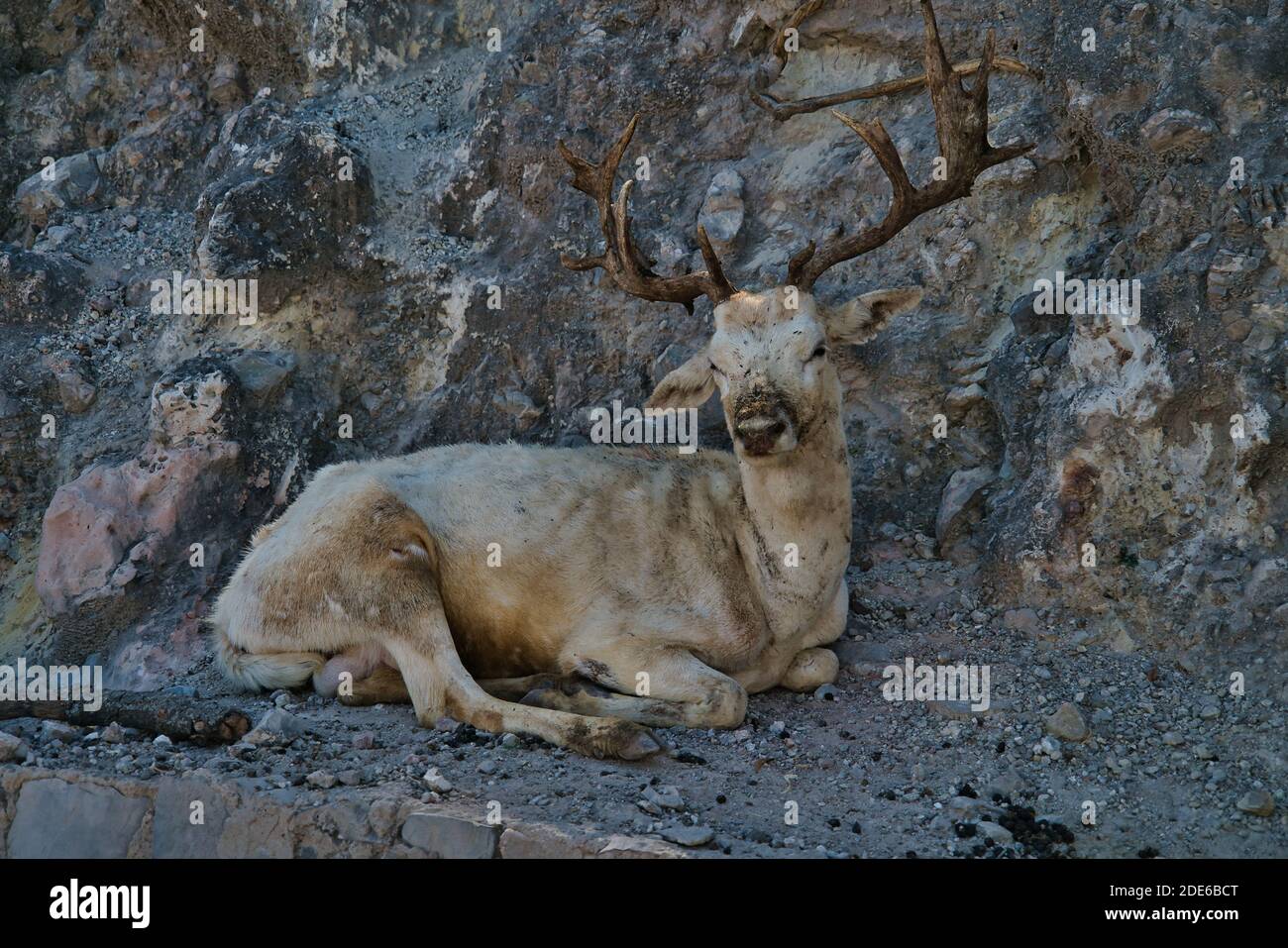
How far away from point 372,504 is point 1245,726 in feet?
14.9

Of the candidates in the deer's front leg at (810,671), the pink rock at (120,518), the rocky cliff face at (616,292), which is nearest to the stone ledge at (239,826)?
the deer's front leg at (810,671)

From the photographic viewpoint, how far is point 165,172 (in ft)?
35.8

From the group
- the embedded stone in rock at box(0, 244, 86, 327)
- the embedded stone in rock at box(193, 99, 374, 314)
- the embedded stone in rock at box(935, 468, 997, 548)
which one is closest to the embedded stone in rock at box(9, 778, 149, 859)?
the embedded stone in rock at box(193, 99, 374, 314)

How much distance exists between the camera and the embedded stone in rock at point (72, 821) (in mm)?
5707

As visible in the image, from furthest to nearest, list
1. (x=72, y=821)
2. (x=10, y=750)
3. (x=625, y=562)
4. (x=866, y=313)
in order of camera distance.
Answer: (x=625, y=562) < (x=866, y=313) < (x=10, y=750) < (x=72, y=821)

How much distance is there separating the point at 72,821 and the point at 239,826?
82 cm

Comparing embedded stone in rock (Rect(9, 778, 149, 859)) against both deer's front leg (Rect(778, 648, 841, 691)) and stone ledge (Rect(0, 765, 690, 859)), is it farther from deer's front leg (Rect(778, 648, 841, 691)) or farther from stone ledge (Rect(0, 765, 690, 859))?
deer's front leg (Rect(778, 648, 841, 691))

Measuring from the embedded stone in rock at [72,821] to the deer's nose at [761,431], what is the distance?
3.21 m

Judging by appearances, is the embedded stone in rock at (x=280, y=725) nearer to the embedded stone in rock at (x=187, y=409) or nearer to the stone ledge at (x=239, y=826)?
the stone ledge at (x=239, y=826)

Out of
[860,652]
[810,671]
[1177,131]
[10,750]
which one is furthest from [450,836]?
[1177,131]

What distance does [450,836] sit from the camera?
17.4 ft

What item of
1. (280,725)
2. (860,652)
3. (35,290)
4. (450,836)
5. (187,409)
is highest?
(35,290)

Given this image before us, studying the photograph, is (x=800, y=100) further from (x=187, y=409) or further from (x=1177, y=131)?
(x=187, y=409)

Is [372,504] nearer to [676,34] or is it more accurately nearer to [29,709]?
[29,709]
